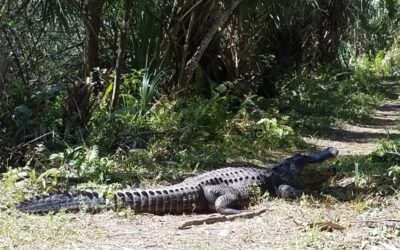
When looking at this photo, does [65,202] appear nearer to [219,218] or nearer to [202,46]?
[219,218]

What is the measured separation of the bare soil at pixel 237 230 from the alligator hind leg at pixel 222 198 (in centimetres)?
23

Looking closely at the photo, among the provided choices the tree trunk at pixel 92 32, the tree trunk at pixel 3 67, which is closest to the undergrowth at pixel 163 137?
the tree trunk at pixel 92 32

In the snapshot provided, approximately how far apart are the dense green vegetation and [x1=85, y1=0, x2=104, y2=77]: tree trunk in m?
0.02

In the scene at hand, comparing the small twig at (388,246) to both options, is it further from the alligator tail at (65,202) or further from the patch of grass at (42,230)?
the alligator tail at (65,202)

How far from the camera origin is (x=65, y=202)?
17.1ft

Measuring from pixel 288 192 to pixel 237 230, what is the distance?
1.33 metres

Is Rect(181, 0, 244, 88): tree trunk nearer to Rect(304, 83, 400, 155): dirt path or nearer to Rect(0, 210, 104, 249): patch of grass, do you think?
Rect(304, 83, 400, 155): dirt path

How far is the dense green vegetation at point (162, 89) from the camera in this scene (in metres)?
6.75

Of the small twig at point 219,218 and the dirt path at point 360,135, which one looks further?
the dirt path at point 360,135

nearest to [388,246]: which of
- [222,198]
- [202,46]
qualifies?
[222,198]

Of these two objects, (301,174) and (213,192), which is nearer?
(213,192)

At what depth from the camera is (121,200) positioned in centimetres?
538

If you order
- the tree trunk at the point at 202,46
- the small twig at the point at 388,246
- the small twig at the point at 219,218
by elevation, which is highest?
the tree trunk at the point at 202,46

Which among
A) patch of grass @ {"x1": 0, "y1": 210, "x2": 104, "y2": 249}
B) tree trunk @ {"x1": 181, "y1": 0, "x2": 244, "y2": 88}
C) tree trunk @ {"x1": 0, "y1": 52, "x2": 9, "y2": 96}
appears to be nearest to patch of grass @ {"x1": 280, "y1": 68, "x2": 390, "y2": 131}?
tree trunk @ {"x1": 181, "y1": 0, "x2": 244, "y2": 88}
